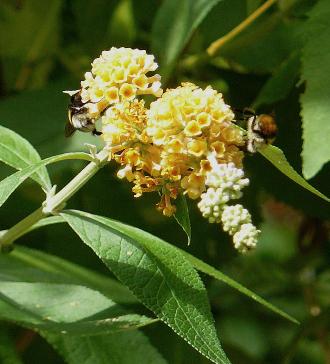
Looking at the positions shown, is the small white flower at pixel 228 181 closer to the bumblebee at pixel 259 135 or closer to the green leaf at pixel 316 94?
the bumblebee at pixel 259 135

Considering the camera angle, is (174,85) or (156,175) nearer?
(156,175)

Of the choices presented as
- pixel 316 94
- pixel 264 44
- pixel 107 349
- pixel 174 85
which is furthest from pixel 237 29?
pixel 107 349

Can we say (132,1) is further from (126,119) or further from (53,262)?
(126,119)

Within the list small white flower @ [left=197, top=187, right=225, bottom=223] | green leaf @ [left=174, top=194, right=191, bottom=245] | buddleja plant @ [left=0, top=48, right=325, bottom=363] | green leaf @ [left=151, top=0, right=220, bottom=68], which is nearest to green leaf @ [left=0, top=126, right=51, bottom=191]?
buddleja plant @ [left=0, top=48, right=325, bottom=363]

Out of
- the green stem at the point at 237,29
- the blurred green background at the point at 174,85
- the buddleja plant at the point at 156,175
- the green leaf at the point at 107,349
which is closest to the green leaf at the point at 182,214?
the buddleja plant at the point at 156,175

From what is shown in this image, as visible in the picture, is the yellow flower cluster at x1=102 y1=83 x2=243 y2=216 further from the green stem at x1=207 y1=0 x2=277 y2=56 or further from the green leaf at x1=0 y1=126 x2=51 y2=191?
the green stem at x1=207 y1=0 x2=277 y2=56

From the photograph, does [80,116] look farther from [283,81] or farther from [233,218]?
[283,81]
